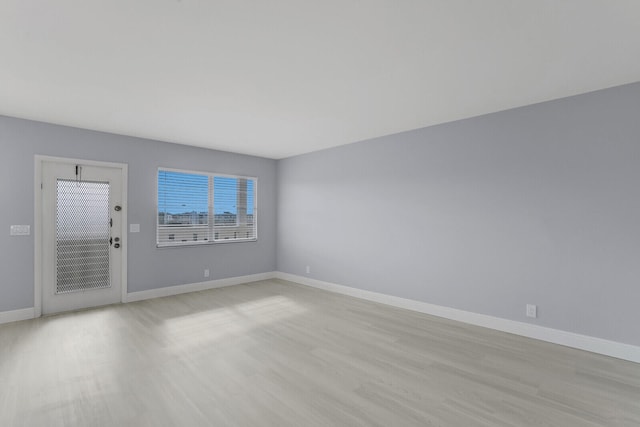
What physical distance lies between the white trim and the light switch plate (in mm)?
1570

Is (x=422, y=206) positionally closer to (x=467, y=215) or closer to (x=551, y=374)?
(x=467, y=215)

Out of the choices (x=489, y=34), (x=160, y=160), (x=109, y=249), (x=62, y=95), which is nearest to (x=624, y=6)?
(x=489, y=34)

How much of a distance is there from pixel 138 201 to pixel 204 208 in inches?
44.5

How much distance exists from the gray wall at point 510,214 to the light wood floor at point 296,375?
52cm

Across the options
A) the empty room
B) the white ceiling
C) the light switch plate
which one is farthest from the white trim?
the white ceiling

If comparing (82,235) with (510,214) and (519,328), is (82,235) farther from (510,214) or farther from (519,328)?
(519,328)

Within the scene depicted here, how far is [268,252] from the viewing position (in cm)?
662

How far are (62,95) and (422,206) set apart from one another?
4.59m

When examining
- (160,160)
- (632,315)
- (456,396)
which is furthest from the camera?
(160,160)

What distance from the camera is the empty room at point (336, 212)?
210 centimetres

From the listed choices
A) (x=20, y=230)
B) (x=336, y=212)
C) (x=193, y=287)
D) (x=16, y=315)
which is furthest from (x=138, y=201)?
(x=336, y=212)

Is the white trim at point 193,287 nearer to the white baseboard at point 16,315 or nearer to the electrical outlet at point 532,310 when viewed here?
the white baseboard at point 16,315

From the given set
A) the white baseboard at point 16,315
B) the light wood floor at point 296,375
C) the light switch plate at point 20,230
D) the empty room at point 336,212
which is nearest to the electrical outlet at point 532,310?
the empty room at point 336,212

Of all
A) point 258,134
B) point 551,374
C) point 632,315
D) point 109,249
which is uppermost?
point 258,134
